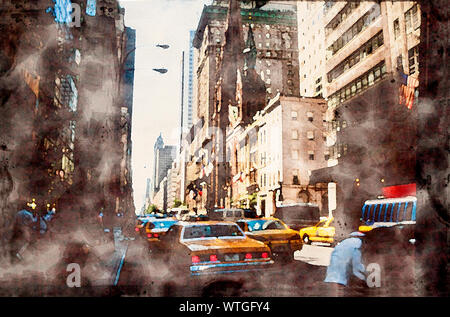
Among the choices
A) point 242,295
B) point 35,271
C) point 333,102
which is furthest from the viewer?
point 333,102

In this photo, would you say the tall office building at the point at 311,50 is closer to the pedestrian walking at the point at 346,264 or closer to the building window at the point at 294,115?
the building window at the point at 294,115

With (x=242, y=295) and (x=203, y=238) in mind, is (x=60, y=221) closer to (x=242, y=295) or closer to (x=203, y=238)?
(x=203, y=238)

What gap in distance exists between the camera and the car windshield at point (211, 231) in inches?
316

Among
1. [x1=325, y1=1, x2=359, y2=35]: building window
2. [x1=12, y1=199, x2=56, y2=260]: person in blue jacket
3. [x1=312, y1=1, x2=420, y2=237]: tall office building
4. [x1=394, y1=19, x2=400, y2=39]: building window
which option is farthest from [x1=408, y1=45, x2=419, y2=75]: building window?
[x1=12, y1=199, x2=56, y2=260]: person in blue jacket

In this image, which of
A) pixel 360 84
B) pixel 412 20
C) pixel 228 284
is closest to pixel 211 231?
pixel 228 284

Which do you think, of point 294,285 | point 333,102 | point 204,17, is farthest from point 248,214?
point 204,17

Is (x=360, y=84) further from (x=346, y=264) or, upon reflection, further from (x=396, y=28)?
(x=346, y=264)

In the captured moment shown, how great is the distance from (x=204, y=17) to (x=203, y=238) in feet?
378

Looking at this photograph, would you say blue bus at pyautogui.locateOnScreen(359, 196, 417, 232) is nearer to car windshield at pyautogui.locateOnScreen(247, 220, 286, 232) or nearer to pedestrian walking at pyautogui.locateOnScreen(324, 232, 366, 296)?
car windshield at pyautogui.locateOnScreen(247, 220, 286, 232)

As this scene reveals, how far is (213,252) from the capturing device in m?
6.96

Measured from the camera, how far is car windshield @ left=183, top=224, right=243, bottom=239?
8.02 m

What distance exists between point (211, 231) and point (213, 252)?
4.27ft

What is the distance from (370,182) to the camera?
86.0ft

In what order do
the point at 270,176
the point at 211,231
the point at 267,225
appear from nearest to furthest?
the point at 211,231 → the point at 267,225 → the point at 270,176
